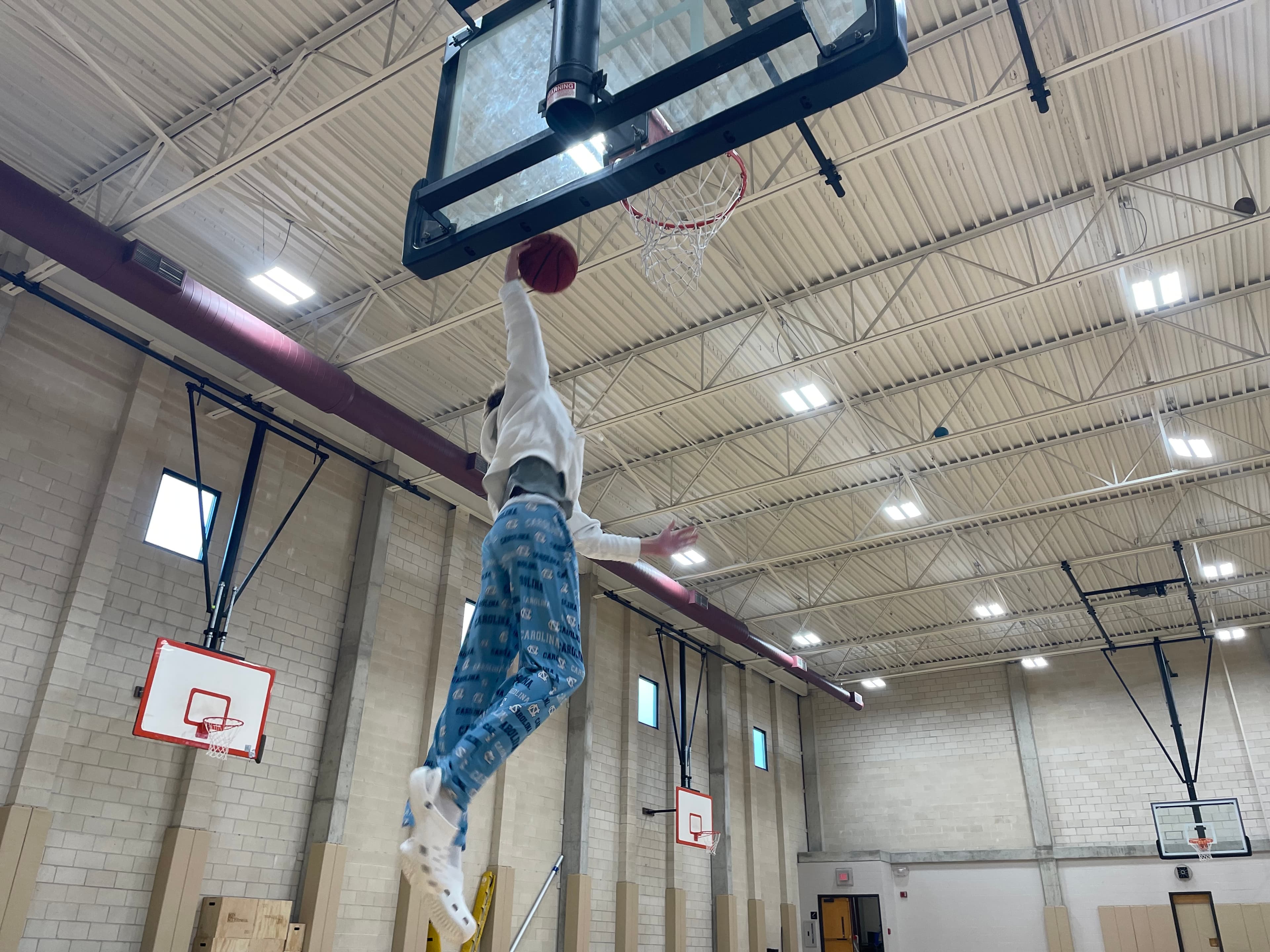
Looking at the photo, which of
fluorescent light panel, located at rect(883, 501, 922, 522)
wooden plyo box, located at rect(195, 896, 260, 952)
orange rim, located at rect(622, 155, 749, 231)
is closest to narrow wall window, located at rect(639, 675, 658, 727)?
fluorescent light panel, located at rect(883, 501, 922, 522)

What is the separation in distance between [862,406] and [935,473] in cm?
301

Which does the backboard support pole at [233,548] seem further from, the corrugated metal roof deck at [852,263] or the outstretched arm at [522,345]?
the outstretched arm at [522,345]

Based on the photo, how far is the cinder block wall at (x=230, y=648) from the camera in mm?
10789

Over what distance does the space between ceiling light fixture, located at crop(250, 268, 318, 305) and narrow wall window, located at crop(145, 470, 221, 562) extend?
2975mm

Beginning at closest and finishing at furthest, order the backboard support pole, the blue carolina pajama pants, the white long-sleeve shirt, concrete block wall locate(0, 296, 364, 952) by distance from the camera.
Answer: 1. the blue carolina pajama pants
2. the white long-sleeve shirt
3. concrete block wall locate(0, 296, 364, 952)
4. the backboard support pole

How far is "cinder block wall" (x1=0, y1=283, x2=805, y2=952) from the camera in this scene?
425 inches

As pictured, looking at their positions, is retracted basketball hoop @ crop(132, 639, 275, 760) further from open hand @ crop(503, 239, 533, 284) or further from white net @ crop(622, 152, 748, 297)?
open hand @ crop(503, 239, 533, 284)

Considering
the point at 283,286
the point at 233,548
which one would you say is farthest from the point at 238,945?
the point at 283,286

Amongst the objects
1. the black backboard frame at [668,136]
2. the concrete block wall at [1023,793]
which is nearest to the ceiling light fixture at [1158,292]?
the black backboard frame at [668,136]

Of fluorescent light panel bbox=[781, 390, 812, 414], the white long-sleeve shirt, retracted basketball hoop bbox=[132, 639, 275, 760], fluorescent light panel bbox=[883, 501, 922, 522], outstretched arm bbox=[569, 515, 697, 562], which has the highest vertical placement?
fluorescent light panel bbox=[781, 390, 812, 414]

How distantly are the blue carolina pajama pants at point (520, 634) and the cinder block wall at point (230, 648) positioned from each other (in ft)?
32.9

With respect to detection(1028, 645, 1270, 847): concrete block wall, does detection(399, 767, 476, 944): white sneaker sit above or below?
below

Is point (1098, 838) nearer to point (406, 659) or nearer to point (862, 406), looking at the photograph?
point (862, 406)

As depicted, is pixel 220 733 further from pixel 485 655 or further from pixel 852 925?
pixel 852 925
